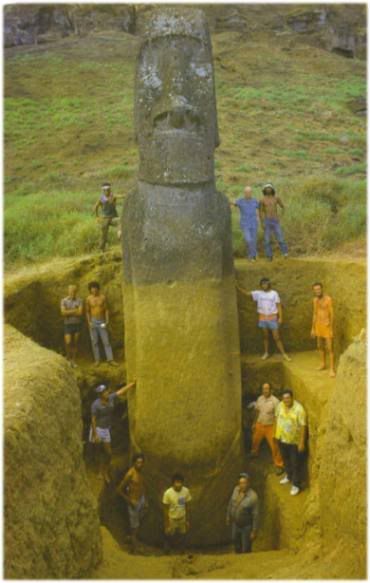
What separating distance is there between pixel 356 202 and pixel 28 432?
33.5 ft

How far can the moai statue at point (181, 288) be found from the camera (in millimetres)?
7695

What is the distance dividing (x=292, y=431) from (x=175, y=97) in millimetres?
Result: 4039

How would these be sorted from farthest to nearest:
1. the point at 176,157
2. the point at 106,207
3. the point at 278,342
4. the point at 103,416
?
the point at 106,207 → the point at 278,342 → the point at 103,416 → the point at 176,157

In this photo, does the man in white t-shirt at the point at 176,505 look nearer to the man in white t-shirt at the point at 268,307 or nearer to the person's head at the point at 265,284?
the man in white t-shirt at the point at 268,307

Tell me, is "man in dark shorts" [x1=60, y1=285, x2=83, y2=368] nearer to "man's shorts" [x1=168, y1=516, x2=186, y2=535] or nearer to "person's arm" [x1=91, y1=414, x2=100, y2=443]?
"person's arm" [x1=91, y1=414, x2=100, y2=443]

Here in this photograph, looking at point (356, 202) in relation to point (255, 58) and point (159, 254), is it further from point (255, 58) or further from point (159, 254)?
point (255, 58)

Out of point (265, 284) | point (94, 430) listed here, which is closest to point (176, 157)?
point (265, 284)

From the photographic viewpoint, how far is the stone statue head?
7.61 meters

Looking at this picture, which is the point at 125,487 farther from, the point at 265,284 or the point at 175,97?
the point at 175,97

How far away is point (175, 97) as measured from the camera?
24.9 ft

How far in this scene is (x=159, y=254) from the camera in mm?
8008

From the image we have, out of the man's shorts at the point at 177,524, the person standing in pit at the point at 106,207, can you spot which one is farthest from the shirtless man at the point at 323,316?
the person standing in pit at the point at 106,207

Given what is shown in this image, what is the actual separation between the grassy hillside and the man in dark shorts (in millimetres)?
2941

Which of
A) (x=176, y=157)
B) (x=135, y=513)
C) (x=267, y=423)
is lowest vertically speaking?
(x=135, y=513)
